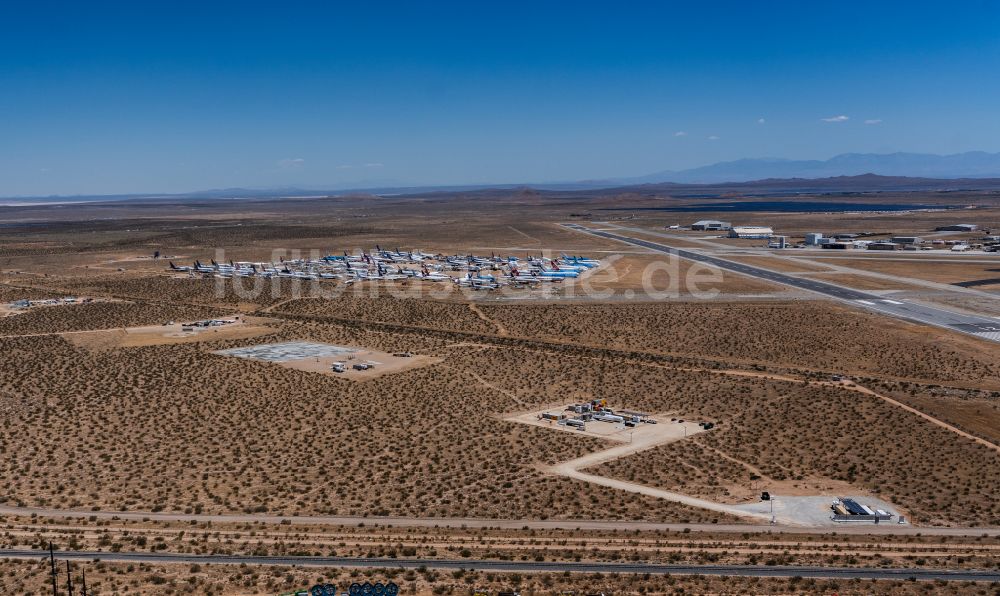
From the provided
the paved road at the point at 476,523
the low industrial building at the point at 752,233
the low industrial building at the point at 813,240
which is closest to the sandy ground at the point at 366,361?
the paved road at the point at 476,523

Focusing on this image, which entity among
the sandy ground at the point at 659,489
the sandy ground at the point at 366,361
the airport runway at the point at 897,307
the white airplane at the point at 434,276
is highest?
the white airplane at the point at 434,276

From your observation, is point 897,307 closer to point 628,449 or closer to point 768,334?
point 768,334

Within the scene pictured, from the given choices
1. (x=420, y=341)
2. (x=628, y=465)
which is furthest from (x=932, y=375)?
(x=420, y=341)

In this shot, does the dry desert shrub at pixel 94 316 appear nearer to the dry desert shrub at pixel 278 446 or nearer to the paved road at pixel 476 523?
the dry desert shrub at pixel 278 446

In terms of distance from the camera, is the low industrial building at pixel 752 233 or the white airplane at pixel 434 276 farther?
the low industrial building at pixel 752 233

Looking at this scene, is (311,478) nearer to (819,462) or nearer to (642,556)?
(642,556)

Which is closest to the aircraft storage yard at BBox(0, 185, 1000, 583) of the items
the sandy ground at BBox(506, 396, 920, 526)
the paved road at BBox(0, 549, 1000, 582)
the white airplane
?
the sandy ground at BBox(506, 396, 920, 526)

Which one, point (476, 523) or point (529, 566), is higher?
point (529, 566)

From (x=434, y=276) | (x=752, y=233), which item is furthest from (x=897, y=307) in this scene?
(x=752, y=233)

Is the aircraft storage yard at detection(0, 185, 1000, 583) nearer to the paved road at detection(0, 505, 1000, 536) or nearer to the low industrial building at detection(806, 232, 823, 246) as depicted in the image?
the paved road at detection(0, 505, 1000, 536)
